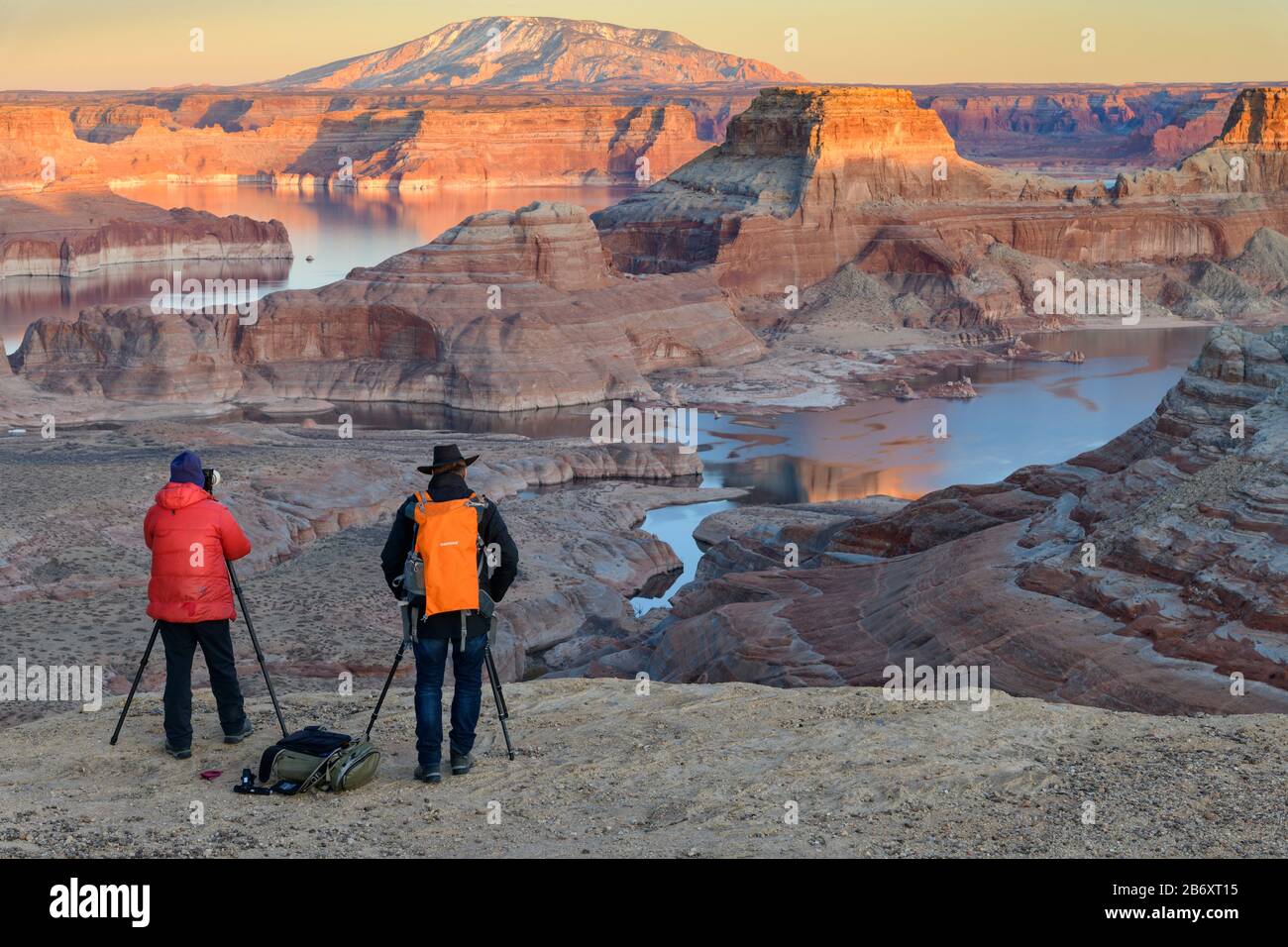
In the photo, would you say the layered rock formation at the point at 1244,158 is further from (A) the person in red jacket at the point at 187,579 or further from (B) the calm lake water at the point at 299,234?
(A) the person in red jacket at the point at 187,579

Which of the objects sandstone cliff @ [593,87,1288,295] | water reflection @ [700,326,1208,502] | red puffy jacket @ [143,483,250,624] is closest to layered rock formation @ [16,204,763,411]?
water reflection @ [700,326,1208,502]

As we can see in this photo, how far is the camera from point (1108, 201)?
7712cm

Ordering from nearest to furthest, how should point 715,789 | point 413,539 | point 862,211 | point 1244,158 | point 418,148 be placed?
1. point 715,789
2. point 413,539
3. point 862,211
4. point 1244,158
5. point 418,148

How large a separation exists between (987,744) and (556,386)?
128 ft

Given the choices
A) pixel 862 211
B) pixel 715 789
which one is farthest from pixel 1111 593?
pixel 862 211

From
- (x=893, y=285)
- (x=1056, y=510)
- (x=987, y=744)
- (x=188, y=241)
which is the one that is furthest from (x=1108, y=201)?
(x=987, y=744)

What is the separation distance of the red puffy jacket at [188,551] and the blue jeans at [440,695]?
154 centimetres

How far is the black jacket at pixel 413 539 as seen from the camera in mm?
9883

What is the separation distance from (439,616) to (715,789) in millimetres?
2002

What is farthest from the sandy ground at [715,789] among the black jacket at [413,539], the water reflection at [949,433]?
the water reflection at [949,433]

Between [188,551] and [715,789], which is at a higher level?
[188,551]

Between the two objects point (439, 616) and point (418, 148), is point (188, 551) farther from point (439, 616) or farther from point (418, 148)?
point (418, 148)

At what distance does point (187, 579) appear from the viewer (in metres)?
10.5

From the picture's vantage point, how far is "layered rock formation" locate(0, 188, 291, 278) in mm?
93500
